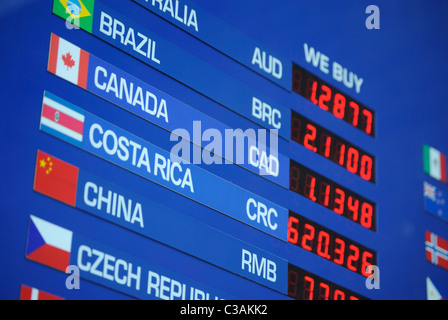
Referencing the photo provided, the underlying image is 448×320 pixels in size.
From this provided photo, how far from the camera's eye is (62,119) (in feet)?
16.7

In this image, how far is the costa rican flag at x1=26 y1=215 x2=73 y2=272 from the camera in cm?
479

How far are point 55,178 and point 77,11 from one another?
1.01m

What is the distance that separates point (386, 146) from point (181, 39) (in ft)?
7.15

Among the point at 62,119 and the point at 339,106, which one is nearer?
the point at 62,119

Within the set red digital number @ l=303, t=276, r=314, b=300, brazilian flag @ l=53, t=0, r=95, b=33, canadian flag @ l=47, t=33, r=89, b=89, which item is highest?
Result: brazilian flag @ l=53, t=0, r=95, b=33

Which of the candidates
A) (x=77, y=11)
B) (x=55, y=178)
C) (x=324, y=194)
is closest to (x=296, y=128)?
(x=324, y=194)

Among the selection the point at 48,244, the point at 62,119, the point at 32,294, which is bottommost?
the point at 32,294

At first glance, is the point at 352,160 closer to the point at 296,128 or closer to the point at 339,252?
the point at 296,128

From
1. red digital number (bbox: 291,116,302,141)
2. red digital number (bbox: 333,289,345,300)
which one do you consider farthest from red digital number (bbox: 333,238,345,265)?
red digital number (bbox: 291,116,302,141)

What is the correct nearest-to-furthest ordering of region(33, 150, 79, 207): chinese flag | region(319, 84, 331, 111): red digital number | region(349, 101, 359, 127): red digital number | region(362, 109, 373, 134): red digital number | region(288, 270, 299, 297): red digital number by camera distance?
region(33, 150, 79, 207): chinese flag → region(288, 270, 299, 297): red digital number → region(319, 84, 331, 111): red digital number → region(349, 101, 359, 127): red digital number → region(362, 109, 373, 134): red digital number

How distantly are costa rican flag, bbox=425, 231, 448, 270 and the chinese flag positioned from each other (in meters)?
A: 3.47

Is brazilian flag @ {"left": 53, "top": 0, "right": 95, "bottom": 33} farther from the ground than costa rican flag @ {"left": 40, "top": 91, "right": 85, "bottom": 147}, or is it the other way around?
brazilian flag @ {"left": 53, "top": 0, "right": 95, "bottom": 33}

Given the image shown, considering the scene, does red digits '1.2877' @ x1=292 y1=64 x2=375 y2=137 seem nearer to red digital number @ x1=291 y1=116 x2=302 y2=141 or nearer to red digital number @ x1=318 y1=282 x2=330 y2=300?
red digital number @ x1=291 y1=116 x2=302 y2=141

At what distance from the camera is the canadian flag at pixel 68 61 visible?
514 cm
